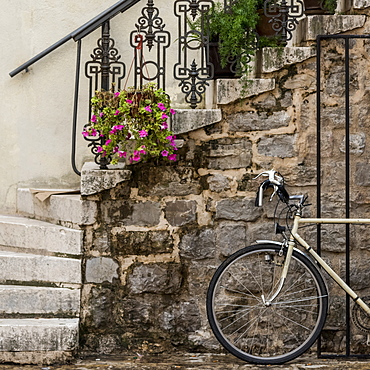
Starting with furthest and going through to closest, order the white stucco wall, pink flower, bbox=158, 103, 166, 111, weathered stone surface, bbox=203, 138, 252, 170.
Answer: the white stucco wall, weathered stone surface, bbox=203, 138, 252, 170, pink flower, bbox=158, 103, 166, 111

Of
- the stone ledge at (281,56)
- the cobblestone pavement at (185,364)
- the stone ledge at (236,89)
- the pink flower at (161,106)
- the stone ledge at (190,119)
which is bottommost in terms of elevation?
the cobblestone pavement at (185,364)

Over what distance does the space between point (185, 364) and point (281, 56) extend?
215 centimetres

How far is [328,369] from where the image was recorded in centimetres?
432

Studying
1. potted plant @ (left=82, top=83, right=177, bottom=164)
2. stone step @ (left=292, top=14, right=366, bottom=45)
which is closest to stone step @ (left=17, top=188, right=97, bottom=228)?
potted plant @ (left=82, top=83, right=177, bottom=164)

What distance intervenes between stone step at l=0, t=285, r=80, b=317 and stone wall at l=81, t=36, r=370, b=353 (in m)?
0.09

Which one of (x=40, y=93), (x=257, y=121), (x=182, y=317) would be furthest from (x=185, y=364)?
(x=40, y=93)

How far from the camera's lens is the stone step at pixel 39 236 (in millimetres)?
4609

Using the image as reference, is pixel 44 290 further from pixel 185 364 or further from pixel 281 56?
pixel 281 56

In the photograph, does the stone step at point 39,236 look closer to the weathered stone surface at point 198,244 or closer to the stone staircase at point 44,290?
the stone staircase at point 44,290

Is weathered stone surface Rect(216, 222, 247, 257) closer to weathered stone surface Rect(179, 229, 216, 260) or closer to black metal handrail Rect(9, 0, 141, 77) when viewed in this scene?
Answer: weathered stone surface Rect(179, 229, 216, 260)

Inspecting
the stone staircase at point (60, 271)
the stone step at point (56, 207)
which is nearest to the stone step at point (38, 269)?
the stone staircase at point (60, 271)

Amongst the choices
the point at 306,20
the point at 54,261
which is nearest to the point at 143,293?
the point at 54,261

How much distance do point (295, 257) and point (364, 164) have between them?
86 cm

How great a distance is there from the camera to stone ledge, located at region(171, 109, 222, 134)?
14.7 ft
